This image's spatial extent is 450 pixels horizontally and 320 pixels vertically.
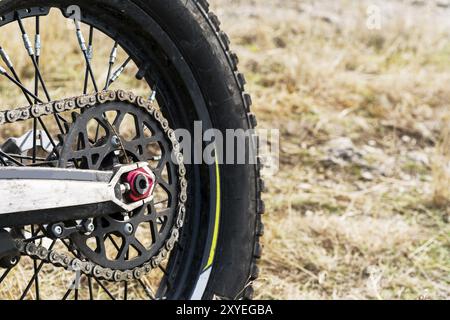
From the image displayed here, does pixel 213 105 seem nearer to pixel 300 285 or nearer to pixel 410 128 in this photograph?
pixel 300 285

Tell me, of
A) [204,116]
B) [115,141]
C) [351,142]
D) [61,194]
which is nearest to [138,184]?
[115,141]

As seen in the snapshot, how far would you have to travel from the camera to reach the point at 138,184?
2465 millimetres

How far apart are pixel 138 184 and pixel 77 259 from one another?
0.28 metres

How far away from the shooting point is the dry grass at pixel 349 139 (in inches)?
140

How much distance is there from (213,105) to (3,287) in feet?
3.51

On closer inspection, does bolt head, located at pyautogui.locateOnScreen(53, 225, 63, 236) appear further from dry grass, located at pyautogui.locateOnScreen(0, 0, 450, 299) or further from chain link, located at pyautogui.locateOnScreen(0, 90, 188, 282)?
dry grass, located at pyautogui.locateOnScreen(0, 0, 450, 299)

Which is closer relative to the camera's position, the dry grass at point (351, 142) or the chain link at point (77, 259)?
the chain link at point (77, 259)

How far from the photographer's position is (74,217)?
2320 millimetres

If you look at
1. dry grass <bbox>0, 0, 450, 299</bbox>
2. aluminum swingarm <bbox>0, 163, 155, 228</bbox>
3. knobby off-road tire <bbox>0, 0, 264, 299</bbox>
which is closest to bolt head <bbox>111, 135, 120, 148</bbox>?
aluminum swingarm <bbox>0, 163, 155, 228</bbox>

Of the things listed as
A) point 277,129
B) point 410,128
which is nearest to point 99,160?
point 277,129

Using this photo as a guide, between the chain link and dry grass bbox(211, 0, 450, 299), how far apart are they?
0.78 m

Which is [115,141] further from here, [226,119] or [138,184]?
[226,119]

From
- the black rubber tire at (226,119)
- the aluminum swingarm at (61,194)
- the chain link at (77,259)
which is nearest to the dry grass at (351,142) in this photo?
the black rubber tire at (226,119)

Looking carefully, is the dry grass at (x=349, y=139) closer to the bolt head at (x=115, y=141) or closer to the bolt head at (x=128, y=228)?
the bolt head at (x=128, y=228)
